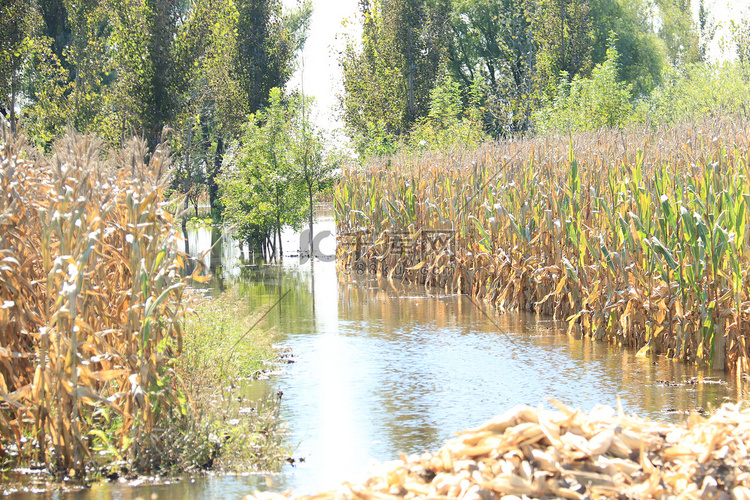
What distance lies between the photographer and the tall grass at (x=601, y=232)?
8.00m

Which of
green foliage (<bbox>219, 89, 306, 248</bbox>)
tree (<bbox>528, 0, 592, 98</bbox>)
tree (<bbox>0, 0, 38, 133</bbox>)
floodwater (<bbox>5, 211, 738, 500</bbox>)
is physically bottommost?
floodwater (<bbox>5, 211, 738, 500</bbox>)

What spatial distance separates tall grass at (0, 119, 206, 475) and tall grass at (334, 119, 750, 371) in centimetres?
519

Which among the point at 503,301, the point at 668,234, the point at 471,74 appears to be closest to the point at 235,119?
the point at 471,74

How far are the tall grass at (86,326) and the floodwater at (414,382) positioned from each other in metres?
0.46

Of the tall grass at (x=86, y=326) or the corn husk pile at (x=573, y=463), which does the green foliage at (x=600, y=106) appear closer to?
the tall grass at (x=86, y=326)

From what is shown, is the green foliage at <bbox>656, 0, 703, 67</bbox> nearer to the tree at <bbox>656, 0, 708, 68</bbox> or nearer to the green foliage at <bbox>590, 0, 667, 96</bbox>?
the tree at <bbox>656, 0, 708, 68</bbox>

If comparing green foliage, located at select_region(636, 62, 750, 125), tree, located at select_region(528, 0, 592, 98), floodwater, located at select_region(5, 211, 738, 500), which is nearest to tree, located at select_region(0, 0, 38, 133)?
floodwater, located at select_region(5, 211, 738, 500)

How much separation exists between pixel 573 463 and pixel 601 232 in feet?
21.5

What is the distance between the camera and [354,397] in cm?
746

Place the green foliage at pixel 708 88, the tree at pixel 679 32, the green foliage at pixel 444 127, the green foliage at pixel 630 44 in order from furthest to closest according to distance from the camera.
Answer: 1. the tree at pixel 679 32
2. the green foliage at pixel 630 44
3. the green foliage at pixel 708 88
4. the green foliage at pixel 444 127

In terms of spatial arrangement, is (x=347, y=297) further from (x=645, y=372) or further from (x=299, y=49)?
(x=299, y=49)

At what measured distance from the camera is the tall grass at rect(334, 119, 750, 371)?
800 centimetres

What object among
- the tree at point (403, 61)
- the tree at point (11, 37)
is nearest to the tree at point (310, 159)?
the tree at point (11, 37)

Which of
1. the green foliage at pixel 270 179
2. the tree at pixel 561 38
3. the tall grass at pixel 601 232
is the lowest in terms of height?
the tall grass at pixel 601 232
